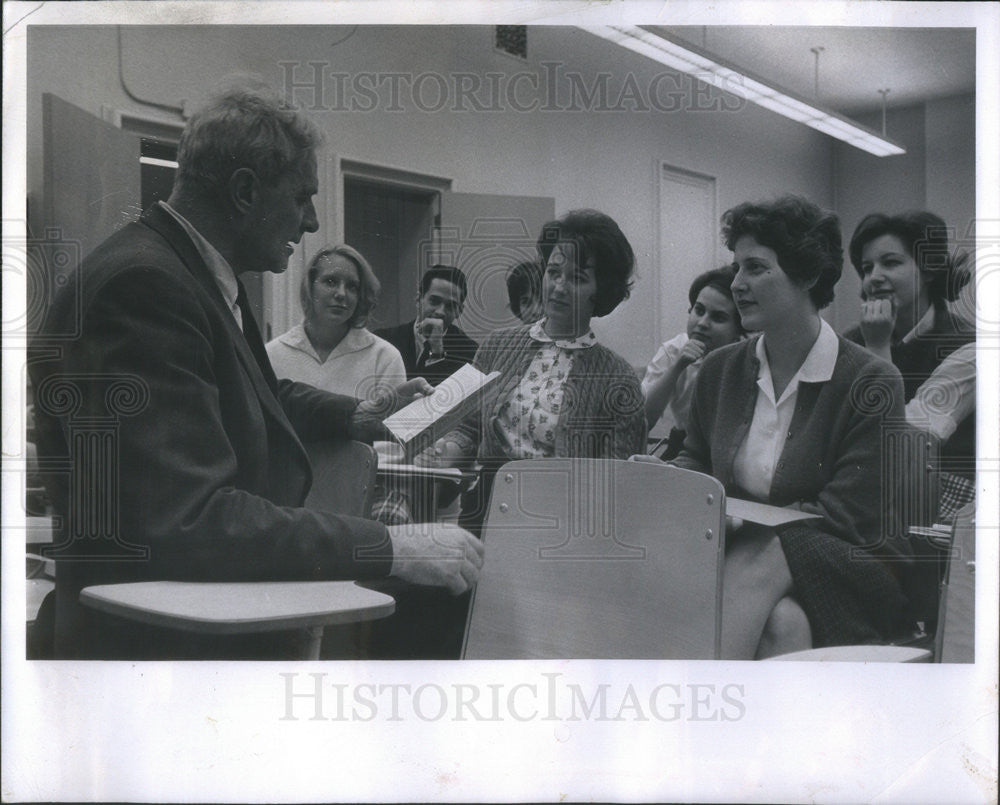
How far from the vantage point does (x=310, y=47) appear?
2.43 m

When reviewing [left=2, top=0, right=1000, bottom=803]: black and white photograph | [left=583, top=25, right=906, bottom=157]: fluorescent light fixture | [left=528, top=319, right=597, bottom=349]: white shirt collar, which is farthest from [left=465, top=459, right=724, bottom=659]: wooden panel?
[left=583, top=25, right=906, bottom=157]: fluorescent light fixture

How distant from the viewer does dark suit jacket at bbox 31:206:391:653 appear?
7.67 ft

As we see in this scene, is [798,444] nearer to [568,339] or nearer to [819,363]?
[819,363]

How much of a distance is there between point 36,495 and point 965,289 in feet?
7.85

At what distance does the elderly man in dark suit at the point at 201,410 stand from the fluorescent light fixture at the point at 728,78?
2.68 feet

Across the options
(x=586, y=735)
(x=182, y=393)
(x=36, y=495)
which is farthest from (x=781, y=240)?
(x=36, y=495)

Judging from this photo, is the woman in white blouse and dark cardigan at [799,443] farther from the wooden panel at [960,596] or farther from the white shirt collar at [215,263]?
the white shirt collar at [215,263]

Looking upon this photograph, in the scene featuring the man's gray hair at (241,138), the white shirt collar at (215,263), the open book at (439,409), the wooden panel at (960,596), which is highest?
the man's gray hair at (241,138)

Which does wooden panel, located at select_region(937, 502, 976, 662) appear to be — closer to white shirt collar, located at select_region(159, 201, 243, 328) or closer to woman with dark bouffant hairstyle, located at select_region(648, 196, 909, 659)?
woman with dark bouffant hairstyle, located at select_region(648, 196, 909, 659)

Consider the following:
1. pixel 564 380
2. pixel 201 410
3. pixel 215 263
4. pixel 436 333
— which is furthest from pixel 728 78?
pixel 201 410

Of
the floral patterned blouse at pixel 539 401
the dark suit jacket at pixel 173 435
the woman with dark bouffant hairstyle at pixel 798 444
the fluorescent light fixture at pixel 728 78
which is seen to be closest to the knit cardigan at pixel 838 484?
the woman with dark bouffant hairstyle at pixel 798 444

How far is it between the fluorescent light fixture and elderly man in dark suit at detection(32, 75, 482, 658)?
0.82 m

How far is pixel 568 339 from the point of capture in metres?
2.45

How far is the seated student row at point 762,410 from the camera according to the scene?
2398 millimetres
